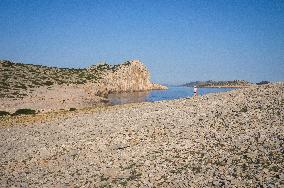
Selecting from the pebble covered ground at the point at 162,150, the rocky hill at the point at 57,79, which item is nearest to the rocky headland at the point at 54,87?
the rocky hill at the point at 57,79

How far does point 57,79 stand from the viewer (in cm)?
13512

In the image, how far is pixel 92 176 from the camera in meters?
18.9

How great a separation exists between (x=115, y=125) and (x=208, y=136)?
11395mm

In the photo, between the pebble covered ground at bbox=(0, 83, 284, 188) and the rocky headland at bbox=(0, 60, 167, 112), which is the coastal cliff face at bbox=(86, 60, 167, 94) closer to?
the rocky headland at bbox=(0, 60, 167, 112)

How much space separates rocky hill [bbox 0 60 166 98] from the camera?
96.1 m

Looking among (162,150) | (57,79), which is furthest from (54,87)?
(162,150)

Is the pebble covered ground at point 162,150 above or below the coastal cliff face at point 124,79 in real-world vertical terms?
below

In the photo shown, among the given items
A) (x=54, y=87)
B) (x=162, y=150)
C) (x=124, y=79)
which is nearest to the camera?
(x=162, y=150)

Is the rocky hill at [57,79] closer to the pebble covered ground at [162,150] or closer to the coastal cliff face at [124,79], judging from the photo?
the coastal cliff face at [124,79]

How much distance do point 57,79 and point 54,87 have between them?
2996 centimetres

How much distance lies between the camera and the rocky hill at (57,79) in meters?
96.1

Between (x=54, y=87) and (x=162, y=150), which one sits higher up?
(x=54, y=87)

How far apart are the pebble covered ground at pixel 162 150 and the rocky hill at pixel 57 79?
179 ft

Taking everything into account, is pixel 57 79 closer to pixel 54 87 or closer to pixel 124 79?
pixel 54 87
